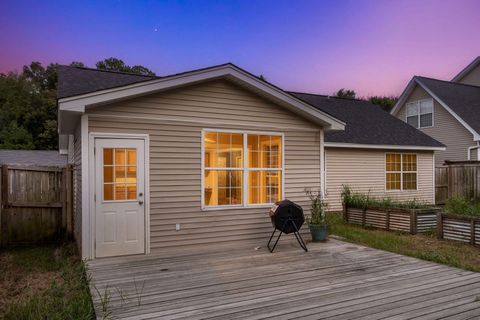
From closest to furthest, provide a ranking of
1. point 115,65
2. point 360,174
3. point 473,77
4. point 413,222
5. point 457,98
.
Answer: point 413,222 < point 360,174 < point 457,98 < point 473,77 < point 115,65

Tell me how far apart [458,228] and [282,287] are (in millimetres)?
4910

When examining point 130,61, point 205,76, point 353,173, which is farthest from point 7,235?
point 130,61

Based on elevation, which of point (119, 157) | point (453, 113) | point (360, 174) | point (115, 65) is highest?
point (115, 65)

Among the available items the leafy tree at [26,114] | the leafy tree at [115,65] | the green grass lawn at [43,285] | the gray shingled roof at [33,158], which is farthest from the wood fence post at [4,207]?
the leafy tree at [115,65]

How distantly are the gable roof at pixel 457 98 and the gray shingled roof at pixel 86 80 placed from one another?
14250 mm

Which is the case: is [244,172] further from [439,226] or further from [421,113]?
[421,113]

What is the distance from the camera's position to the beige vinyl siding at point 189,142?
602cm

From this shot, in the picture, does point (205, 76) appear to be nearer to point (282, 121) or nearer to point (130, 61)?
point (282, 121)

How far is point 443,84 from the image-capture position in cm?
1881

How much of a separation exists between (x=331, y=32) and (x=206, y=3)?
5423 mm

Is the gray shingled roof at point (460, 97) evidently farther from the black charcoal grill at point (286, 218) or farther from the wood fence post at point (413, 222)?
the black charcoal grill at point (286, 218)

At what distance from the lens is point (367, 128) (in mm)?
13844

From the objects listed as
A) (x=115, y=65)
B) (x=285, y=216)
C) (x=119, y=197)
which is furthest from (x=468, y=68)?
(x=115, y=65)

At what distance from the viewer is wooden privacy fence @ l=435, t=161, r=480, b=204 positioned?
531 inches
